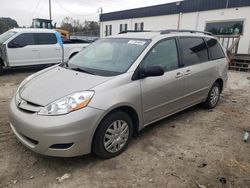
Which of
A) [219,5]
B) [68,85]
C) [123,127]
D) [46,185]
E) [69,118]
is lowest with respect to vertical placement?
[46,185]

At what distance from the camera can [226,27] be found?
44.3 feet

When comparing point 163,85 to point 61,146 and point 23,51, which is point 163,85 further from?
point 23,51

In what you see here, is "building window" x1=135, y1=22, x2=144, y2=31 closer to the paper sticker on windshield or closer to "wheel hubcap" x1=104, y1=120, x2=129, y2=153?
the paper sticker on windshield

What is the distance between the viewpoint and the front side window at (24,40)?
314 inches

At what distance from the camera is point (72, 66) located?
3.52m

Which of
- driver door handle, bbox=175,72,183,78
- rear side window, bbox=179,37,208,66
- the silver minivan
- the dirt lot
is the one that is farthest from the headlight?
rear side window, bbox=179,37,208,66

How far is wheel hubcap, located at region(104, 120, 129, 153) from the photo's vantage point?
285cm

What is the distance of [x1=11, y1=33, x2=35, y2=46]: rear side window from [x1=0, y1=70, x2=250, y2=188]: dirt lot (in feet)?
15.5

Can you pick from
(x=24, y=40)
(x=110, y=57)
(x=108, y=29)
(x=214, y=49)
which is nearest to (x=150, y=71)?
(x=110, y=57)

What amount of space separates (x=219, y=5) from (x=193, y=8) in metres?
2.09

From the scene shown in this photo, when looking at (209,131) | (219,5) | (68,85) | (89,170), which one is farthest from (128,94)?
(219,5)

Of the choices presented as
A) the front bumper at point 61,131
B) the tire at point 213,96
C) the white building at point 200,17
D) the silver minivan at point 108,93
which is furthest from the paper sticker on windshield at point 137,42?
the white building at point 200,17

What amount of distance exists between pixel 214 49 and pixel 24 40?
6.72 m

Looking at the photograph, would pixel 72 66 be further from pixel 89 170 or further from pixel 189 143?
pixel 189 143
